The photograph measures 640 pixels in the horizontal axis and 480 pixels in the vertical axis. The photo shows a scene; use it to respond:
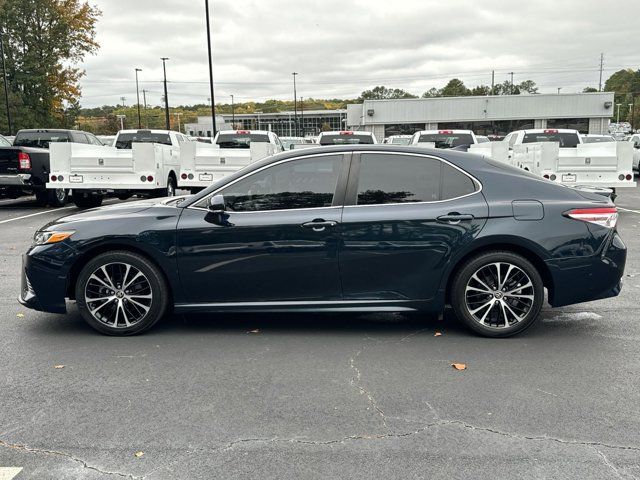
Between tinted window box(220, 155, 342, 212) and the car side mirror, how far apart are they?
5.3 inches

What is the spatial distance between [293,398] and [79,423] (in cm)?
132

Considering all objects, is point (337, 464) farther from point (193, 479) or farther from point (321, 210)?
point (321, 210)

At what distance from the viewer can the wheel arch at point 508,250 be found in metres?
4.87

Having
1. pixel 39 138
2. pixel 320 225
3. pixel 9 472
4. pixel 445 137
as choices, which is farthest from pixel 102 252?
pixel 39 138

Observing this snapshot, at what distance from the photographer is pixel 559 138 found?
15758 mm

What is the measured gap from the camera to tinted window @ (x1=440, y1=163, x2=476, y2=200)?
4.98m

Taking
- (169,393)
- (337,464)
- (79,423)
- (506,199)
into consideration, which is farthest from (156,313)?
(506,199)

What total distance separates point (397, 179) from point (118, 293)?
2.61m

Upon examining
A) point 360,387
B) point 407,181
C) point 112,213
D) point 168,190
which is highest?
point 407,181

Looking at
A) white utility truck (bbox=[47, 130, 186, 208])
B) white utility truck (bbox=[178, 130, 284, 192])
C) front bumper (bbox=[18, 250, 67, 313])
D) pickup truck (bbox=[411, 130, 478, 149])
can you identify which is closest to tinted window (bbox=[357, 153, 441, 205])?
front bumper (bbox=[18, 250, 67, 313])

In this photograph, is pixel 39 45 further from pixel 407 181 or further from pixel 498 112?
pixel 407 181

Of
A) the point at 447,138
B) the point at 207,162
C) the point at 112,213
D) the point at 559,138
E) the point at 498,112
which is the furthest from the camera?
the point at 498,112

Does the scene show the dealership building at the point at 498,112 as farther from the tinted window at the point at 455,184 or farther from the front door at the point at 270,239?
the front door at the point at 270,239

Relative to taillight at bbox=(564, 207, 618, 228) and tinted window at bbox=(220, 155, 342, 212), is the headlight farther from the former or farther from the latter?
taillight at bbox=(564, 207, 618, 228)
